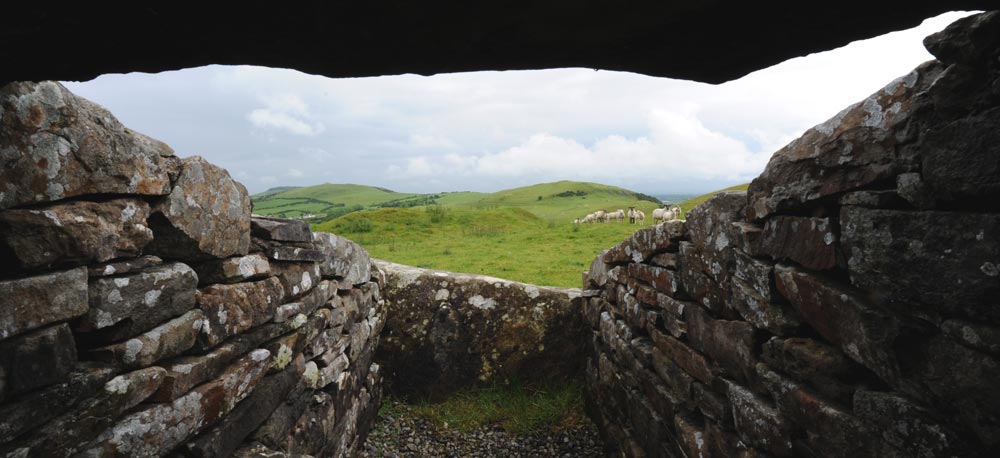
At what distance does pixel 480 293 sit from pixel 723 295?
5.03 meters

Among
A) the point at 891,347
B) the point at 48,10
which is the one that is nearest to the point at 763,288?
the point at 891,347

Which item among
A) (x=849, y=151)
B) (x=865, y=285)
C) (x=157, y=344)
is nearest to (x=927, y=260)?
(x=865, y=285)

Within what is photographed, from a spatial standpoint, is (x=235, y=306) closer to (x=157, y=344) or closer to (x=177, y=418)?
(x=157, y=344)

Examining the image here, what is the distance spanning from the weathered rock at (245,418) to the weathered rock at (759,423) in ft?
12.1

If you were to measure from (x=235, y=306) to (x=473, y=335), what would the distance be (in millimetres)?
4892

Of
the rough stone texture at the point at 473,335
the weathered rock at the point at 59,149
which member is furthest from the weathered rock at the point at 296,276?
the rough stone texture at the point at 473,335

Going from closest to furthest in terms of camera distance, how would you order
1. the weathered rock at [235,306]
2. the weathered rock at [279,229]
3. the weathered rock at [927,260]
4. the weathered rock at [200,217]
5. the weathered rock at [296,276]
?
1. the weathered rock at [927,260]
2. the weathered rock at [200,217]
3. the weathered rock at [235,306]
4. the weathered rock at [279,229]
5. the weathered rock at [296,276]

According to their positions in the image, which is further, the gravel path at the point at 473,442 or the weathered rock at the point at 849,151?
the gravel path at the point at 473,442

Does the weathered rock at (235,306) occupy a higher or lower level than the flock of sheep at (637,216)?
higher

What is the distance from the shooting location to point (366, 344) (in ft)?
23.1

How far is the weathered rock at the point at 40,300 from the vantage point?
199 centimetres

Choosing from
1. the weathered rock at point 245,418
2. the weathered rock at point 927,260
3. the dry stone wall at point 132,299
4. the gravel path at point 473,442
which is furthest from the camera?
the gravel path at point 473,442

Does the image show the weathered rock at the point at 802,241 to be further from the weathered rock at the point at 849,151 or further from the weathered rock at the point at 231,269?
the weathered rock at the point at 231,269

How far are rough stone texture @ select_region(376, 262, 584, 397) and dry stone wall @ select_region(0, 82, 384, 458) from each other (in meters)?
3.34
